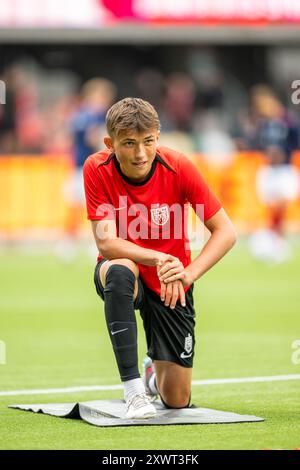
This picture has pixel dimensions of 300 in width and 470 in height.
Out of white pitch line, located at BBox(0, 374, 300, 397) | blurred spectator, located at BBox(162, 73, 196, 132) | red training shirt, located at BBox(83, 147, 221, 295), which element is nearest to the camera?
red training shirt, located at BBox(83, 147, 221, 295)

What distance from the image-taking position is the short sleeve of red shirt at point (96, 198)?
24.8ft

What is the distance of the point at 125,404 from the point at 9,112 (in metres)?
19.4


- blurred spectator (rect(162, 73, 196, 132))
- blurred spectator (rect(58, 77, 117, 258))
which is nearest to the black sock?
blurred spectator (rect(58, 77, 117, 258))

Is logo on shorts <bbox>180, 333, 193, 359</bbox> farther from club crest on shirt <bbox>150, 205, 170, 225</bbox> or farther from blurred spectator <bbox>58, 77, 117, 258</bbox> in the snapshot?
blurred spectator <bbox>58, 77, 117, 258</bbox>

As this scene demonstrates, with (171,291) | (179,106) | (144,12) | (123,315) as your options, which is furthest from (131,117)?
(144,12)

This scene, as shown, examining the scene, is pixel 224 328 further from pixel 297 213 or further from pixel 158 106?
pixel 158 106

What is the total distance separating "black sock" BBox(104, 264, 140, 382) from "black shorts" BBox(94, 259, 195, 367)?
0.41m

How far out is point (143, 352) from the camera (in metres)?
10.7

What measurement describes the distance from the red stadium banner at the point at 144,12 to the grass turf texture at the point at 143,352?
9178 millimetres

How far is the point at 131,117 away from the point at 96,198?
0.63 metres

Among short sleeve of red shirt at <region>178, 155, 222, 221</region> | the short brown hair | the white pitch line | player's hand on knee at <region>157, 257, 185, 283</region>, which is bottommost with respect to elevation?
the white pitch line

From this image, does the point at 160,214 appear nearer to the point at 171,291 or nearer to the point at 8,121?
the point at 171,291

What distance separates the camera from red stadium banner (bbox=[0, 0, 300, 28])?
27.5 meters

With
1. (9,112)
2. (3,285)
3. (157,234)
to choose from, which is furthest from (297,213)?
(157,234)
